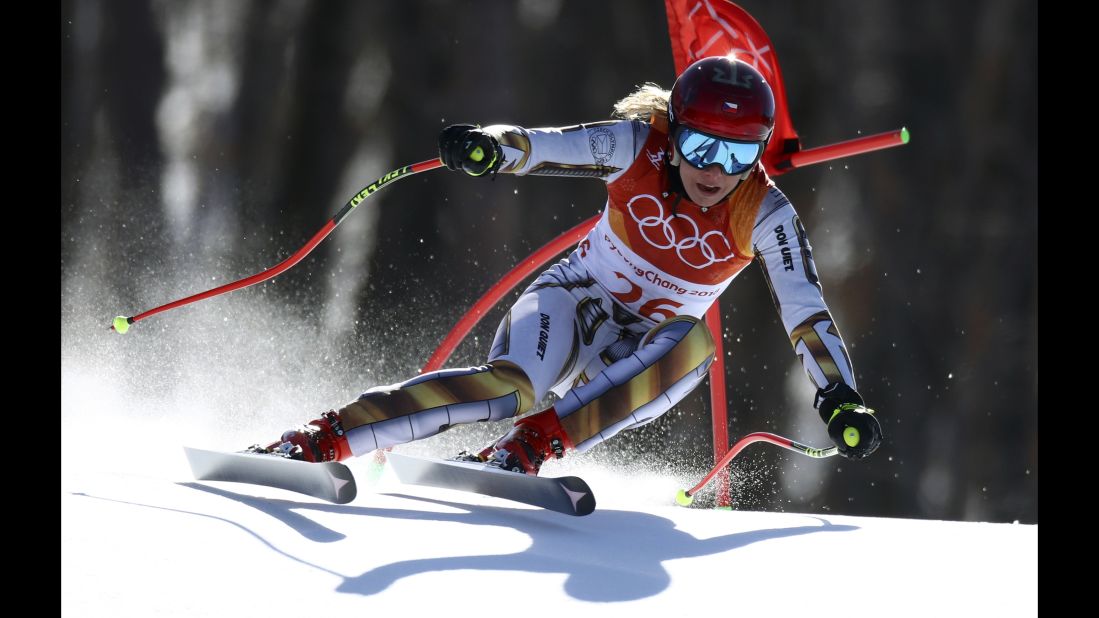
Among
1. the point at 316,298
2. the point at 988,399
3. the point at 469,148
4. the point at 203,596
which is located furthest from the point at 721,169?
the point at 988,399

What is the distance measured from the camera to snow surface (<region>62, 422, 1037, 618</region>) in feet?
4.34

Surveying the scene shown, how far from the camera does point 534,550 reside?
1684mm

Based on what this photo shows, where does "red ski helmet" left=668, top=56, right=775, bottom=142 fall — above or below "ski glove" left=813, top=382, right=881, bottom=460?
above

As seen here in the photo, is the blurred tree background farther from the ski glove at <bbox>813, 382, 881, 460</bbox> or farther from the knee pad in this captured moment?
the ski glove at <bbox>813, 382, 881, 460</bbox>

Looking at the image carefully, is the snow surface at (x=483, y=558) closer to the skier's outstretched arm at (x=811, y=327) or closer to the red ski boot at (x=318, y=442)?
the red ski boot at (x=318, y=442)

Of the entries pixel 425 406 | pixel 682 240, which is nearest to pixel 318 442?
pixel 425 406

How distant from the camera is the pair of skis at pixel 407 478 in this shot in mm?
1996

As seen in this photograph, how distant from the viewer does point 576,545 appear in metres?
1.75

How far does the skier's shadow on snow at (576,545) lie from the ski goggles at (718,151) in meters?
0.84

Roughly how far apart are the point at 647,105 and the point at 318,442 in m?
1.21

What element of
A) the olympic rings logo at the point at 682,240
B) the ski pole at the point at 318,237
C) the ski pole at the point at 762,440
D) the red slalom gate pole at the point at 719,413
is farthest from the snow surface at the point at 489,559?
the red slalom gate pole at the point at 719,413

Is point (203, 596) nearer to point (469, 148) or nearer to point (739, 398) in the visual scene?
point (469, 148)

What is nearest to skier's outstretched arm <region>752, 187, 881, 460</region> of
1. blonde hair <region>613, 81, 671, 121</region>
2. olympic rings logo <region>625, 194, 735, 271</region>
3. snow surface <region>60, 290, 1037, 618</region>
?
olympic rings logo <region>625, 194, 735, 271</region>

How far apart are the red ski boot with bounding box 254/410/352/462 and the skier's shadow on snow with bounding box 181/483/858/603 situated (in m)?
0.16
